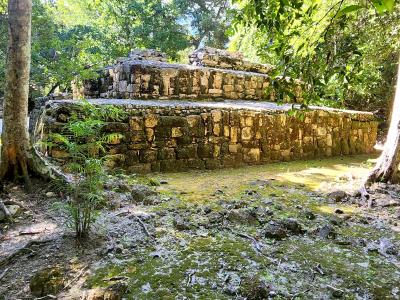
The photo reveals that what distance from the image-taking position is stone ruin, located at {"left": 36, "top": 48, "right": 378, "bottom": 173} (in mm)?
5457

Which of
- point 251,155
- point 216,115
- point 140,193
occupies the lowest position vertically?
point 140,193

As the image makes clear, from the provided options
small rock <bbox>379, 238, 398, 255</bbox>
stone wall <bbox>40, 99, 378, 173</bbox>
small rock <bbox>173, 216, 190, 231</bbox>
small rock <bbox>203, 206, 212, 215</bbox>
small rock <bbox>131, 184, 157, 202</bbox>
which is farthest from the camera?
stone wall <bbox>40, 99, 378, 173</bbox>

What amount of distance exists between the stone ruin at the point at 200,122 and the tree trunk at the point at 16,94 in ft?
3.02

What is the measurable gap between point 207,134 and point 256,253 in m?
3.71

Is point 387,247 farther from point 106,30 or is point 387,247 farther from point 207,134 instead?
point 106,30

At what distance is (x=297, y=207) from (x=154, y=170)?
2.71m

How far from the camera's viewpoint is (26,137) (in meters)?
3.90

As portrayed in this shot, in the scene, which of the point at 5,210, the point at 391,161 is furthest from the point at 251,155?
the point at 5,210

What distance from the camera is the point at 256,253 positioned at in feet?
8.73

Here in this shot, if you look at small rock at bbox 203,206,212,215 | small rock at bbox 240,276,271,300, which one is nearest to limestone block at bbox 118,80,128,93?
small rock at bbox 203,206,212,215

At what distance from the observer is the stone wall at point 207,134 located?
212 inches

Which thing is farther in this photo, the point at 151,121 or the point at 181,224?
the point at 151,121

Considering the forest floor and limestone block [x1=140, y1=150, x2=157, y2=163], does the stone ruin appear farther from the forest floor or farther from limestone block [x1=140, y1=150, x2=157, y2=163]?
the forest floor

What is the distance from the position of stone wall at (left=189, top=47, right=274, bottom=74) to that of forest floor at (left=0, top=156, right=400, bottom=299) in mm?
6038
